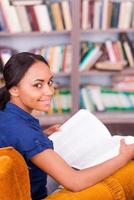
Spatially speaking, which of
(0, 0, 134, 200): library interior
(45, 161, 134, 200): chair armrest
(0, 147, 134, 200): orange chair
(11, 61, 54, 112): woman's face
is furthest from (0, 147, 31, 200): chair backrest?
(0, 0, 134, 200): library interior

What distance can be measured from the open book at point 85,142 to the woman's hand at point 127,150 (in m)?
0.04

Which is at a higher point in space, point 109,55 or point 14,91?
point 14,91

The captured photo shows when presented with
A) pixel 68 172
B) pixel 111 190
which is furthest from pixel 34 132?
pixel 111 190

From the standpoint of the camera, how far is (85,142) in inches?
53.2

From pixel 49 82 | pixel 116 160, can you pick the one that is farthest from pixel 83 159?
pixel 49 82

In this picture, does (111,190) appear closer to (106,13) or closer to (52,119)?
(52,119)

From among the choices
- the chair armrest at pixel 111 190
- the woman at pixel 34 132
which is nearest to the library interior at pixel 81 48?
the woman at pixel 34 132

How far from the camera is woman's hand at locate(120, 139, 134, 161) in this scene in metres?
1.19

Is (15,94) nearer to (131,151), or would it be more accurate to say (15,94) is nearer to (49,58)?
(131,151)

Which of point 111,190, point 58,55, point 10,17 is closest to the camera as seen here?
point 111,190

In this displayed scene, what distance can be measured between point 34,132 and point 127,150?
12.8 inches

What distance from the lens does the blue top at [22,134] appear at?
109cm

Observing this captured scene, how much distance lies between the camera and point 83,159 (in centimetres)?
130

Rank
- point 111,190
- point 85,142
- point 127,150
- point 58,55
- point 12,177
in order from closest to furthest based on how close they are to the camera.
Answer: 1. point 12,177
2. point 111,190
3. point 127,150
4. point 85,142
5. point 58,55
